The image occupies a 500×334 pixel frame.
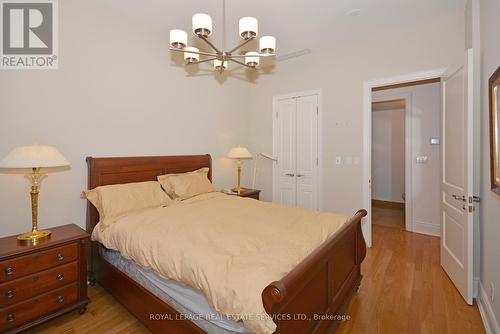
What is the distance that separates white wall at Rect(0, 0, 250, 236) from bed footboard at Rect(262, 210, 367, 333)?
7.86ft

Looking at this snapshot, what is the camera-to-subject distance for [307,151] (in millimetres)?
3928

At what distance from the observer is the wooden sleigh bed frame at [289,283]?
3.90ft

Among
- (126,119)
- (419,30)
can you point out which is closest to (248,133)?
(126,119)

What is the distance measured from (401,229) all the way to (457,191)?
2.15 meters

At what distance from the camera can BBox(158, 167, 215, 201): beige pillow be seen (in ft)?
9.61

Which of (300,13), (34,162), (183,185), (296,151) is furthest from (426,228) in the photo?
(34,162)

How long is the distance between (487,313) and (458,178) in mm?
1127

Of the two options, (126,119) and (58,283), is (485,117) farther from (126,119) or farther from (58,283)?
(58,283)

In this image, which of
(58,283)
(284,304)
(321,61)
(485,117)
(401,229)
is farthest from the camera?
(401,229)

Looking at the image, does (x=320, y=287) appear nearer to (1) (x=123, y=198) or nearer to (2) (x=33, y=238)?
(1) (x=123, y=198)

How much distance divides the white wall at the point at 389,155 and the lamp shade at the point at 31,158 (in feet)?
20.1

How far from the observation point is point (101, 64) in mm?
2631

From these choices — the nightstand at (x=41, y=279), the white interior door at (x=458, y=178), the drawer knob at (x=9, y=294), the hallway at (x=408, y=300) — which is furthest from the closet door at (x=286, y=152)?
the drawer knob at (x=9, y=294)

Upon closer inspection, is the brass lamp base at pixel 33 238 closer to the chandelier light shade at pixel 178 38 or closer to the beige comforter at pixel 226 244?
the beige comforter at pixel 226 244
